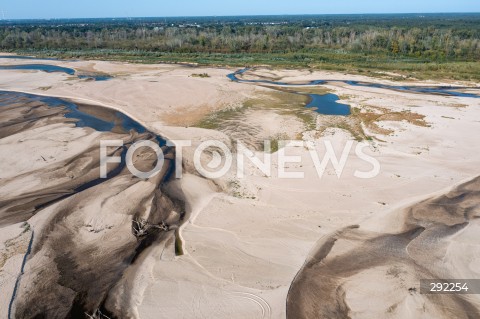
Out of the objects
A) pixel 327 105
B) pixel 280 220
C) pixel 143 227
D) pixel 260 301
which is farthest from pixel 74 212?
pixel 327 105

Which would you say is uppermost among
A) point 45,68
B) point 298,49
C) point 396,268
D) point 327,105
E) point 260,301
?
point 298,49

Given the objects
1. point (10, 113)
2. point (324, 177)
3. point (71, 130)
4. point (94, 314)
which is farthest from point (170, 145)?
point (10, 113)

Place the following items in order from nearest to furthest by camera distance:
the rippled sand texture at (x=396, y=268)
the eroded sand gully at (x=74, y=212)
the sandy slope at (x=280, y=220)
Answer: the rippled sand texture at (x=396, y=268)
the sandy slope at (x=280, y=220)
the eroded sand gully at (x=74, y=212)

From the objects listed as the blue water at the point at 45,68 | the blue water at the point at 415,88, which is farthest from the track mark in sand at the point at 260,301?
the blue water at the point at 45,68

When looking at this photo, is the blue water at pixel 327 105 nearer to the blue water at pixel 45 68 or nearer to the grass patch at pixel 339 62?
the grass patch at pixel 339 62

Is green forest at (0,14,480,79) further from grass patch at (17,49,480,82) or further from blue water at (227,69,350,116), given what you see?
blue water at (227,69,350,116)

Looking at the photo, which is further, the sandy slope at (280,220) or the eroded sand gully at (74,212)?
the eroded sand gully at (74,212)

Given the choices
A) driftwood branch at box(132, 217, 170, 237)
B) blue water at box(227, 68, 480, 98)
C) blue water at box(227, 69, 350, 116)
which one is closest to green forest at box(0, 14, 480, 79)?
blue water at box(227, 68, 480, 98)

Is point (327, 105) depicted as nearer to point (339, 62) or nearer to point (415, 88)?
point (415, 88)
